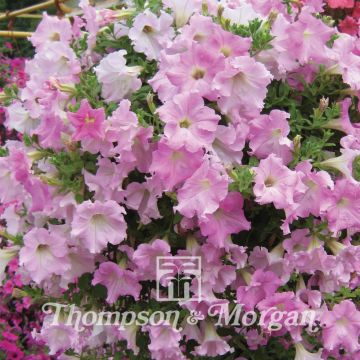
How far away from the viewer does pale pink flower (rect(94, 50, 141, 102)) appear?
1.28m

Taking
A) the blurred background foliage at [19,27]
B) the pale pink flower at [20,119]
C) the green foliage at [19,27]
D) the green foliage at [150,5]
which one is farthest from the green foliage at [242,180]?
the green foliage at [19,27]

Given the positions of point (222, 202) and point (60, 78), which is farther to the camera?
point (60, 78)

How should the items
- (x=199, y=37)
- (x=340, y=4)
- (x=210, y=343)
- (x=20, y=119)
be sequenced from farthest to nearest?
(x=340, y=4) → (x=20, y=119) → (x=210, y=343) → (x=199, y=37)

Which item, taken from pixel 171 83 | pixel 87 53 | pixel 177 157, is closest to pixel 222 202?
pixel 177 157

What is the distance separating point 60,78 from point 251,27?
0.41 m

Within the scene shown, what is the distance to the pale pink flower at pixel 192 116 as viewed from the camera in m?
1.17

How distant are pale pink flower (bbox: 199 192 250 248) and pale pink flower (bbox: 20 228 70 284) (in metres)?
0.29

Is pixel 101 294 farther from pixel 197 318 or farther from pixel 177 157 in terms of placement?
pixel 177 157

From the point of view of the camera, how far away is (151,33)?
132 centimetres

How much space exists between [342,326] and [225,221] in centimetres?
34

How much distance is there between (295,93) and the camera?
140 cm

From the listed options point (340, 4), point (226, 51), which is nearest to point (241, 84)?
point (226, 51)

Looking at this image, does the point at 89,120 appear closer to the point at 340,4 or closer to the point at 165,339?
the point at 165,339

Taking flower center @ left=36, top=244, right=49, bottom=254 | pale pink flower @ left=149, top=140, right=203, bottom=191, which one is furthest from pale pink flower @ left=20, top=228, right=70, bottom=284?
pale pink flower @ left=149, top=140, right=203, bottom=191
